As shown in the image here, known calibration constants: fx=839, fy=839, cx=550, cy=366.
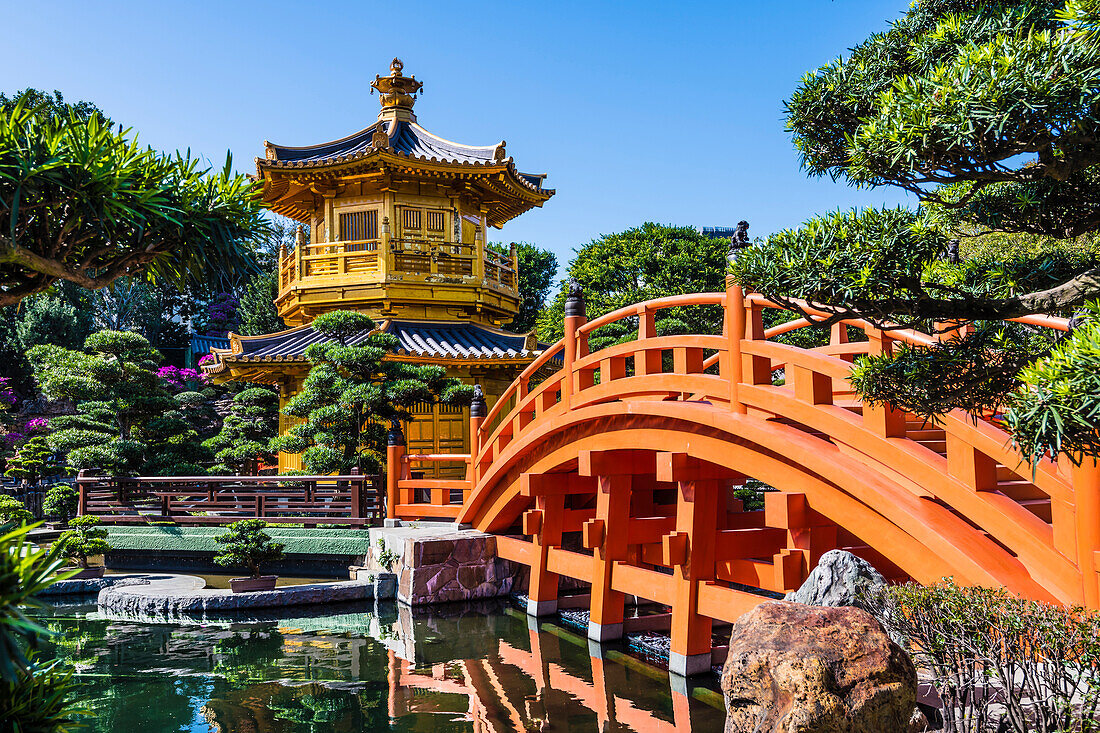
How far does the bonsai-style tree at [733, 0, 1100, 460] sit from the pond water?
4137 millimetres

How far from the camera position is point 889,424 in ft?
19.4

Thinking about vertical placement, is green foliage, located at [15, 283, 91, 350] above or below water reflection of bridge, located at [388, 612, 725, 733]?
above

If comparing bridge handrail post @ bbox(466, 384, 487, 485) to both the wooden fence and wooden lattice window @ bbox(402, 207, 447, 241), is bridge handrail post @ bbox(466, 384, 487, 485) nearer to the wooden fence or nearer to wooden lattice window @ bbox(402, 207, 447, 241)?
the wooden fence

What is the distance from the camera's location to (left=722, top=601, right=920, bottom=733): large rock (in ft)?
13.5

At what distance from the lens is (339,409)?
1469 cm

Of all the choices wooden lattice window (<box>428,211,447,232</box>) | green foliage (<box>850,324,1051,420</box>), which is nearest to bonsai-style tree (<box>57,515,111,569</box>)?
wooden lattice window (<box>428,211,447,232</box>)

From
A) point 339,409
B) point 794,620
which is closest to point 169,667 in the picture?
point 339,409

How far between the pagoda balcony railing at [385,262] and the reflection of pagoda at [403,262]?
0.08 feet

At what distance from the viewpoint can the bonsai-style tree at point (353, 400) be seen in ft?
48.1

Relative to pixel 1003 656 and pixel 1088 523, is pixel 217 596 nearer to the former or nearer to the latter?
pixel 1003 656

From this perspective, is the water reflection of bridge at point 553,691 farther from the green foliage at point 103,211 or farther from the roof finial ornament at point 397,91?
the roof finial ornament at point 397,91

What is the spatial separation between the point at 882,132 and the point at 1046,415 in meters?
1.54

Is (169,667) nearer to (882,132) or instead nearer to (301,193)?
(882,132)

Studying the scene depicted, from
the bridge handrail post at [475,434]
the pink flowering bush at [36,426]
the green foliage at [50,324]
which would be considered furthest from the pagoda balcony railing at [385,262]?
the green foliage at [50,324]
